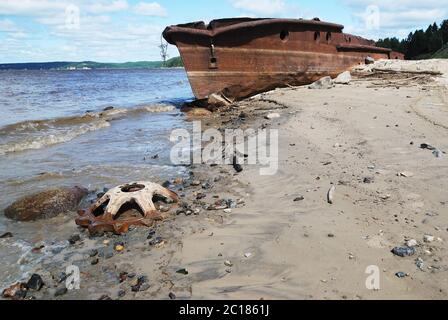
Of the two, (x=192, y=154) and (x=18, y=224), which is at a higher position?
(x=192, y=154)

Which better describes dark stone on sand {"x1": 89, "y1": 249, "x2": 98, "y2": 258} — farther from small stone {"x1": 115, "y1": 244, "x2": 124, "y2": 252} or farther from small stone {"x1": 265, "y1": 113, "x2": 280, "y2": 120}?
small stone {"x1": 265, "y1": 113, "x2": 280, "y2": 120}

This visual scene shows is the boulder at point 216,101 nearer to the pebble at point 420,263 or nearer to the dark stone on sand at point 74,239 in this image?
the dark stone on sand at point 74,239

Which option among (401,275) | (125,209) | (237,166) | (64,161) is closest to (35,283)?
(125,209)

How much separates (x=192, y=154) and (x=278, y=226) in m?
4.06

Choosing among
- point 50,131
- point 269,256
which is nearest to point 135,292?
point 269,256

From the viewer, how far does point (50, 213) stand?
4.96m

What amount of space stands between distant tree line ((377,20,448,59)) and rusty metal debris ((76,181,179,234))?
1788 inches

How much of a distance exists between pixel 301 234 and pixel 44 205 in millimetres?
3343

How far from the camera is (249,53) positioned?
1302 cm

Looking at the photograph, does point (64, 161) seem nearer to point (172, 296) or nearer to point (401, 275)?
point (172, 296)

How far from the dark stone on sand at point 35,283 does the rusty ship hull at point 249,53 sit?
9.75 metres
